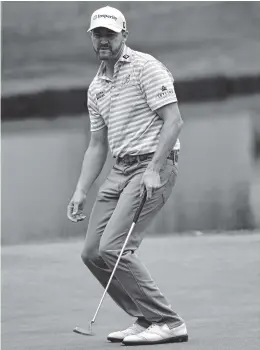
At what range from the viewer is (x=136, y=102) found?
7.05 metres

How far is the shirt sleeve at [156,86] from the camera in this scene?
22.8ft

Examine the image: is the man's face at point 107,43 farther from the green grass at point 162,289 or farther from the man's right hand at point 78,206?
the green grass at point 162,289

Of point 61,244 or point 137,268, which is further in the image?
point 61,244

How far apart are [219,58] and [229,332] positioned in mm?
7030

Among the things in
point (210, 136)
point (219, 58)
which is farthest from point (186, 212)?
point (219, 58)

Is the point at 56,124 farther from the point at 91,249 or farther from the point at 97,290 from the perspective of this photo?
the point at 91,249

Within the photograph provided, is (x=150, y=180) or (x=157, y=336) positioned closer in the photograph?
(x=150, y=180)

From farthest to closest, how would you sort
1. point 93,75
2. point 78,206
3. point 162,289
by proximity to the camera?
point 93,75 < point 162,289 < point 78,206

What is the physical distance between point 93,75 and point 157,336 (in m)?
7.30

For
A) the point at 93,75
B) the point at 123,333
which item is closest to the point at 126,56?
the point at 123,333

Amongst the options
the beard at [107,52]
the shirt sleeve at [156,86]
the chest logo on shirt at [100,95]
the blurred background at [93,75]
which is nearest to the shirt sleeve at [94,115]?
the chest logo on shirt at [100,95]

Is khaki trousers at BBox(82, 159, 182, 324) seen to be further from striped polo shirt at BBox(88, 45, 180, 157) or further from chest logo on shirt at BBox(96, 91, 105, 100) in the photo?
chest logo on shirt at BBox(96, 91, 105, 100)

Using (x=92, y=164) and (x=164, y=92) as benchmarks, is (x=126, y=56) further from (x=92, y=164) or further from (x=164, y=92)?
(x=92, y=164)

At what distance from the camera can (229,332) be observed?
7.50 metres
